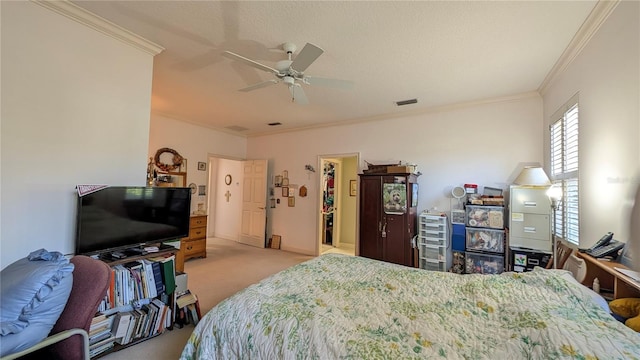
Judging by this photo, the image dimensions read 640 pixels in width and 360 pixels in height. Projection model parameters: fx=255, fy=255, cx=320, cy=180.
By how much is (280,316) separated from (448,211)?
3.46 m

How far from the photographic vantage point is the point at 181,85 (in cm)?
340

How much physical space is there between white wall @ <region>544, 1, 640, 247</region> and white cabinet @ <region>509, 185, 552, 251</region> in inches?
32.3

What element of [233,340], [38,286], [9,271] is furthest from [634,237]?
[9,271]

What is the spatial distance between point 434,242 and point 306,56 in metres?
3.24

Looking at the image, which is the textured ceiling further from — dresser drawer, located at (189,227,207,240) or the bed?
dresser drawer, located at (189,227,207,240)

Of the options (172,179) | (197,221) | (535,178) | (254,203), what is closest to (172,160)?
(172,179)

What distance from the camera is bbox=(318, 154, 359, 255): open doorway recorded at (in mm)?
6094

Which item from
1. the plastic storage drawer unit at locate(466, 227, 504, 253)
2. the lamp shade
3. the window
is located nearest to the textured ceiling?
the window

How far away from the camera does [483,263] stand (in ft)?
11.6

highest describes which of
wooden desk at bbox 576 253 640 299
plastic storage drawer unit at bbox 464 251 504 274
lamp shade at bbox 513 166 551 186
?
lamp shade at bbox 513 166 551 186

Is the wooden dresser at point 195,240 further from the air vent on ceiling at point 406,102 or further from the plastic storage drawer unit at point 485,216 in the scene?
the plastic storage drawer unit at point 485,216

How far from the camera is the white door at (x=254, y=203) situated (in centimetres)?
586

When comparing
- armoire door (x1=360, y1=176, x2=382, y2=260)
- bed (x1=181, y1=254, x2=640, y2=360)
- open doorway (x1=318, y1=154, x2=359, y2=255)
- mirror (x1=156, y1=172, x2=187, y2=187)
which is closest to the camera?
bed (x1=181, y1=254, x2=640, y2=360)

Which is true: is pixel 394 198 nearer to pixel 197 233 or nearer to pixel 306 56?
pixel 306 56
